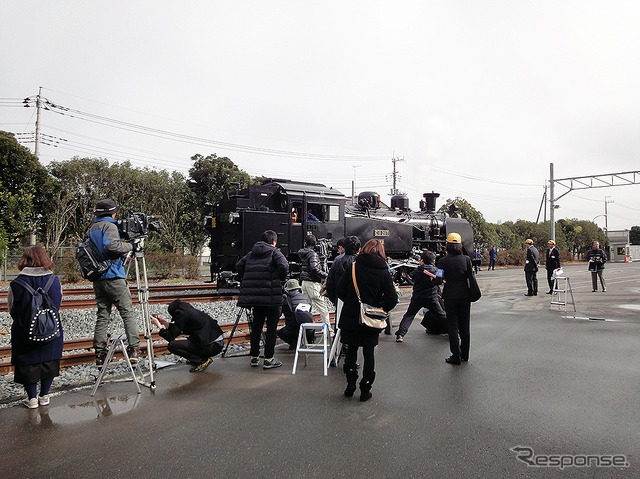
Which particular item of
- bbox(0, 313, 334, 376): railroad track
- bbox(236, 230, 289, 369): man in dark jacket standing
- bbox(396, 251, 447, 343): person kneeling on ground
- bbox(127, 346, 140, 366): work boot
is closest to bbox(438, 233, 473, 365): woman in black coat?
bbox(396, 251, 447, 343): person kneeling on ground

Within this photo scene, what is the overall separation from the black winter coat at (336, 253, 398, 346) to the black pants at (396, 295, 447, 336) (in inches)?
119

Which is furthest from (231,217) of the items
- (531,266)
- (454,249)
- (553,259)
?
(553,259)

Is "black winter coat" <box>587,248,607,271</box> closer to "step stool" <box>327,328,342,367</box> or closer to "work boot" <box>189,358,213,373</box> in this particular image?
"step stool" <box>327,328,342,367</box>

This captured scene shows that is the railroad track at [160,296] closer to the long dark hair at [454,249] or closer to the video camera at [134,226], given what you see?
the video camera at [134,226]

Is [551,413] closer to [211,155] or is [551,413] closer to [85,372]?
[85,372]

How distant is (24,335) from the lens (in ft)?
14.1

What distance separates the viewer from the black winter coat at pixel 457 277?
6.23m

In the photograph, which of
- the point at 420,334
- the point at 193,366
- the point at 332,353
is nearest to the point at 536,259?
the point at 420,334

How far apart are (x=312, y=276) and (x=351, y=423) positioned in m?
3.07

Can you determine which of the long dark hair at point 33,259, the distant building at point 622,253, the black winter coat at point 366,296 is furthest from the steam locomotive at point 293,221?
the distant building at point 622,253

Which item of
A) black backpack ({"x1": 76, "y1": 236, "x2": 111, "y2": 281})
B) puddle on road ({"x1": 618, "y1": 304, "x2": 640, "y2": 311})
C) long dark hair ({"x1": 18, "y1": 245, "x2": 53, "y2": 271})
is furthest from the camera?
puddle on road ({"x1": 618, "y1": 304, "x2": 640, "y2": 311})

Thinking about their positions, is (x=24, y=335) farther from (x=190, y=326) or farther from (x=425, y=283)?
(x=425, y=283)

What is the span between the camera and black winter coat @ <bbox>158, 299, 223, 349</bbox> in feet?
18.3
